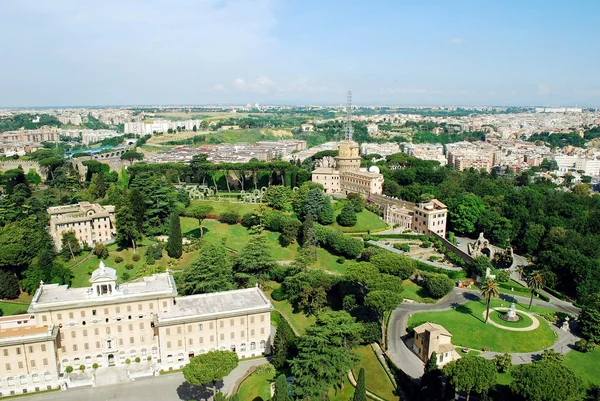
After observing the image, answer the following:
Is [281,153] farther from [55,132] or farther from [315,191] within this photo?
[55,132]

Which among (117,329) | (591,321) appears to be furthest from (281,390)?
(591,321)

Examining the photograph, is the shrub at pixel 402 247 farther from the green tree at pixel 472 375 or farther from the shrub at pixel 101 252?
the shrub at pixel 101 252

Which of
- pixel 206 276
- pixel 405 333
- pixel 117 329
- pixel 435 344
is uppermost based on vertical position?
pixel 206 276

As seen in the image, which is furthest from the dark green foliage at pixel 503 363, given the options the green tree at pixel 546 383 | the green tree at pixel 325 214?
the green tree at pixel 325 214

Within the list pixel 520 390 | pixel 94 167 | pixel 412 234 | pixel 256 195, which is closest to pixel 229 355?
pixel 520 390

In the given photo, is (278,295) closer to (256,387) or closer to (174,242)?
(256,387)

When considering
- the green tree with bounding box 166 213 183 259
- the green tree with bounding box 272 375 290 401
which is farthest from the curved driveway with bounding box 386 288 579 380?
the green tree with bounding box 166 213 183 259
